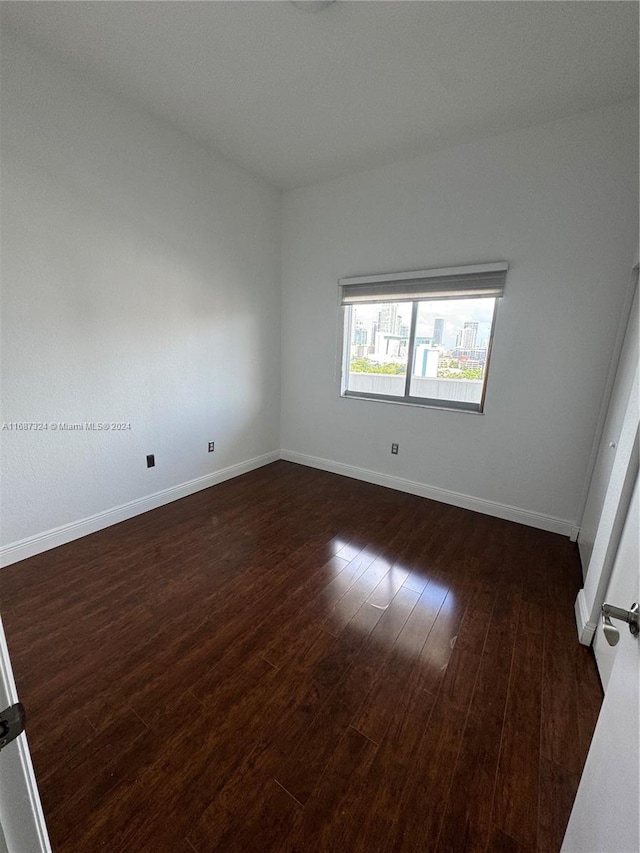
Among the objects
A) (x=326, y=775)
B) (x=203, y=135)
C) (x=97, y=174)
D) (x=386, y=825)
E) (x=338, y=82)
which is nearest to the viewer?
(x=386, y=825)

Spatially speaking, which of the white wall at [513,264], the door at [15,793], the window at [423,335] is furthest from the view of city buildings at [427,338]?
the door at [15,793]

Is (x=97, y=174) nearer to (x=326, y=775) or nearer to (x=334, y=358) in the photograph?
(x=334, y=358)

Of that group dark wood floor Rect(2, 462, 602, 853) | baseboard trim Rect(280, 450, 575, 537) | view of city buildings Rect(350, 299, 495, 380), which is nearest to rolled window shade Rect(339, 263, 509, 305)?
view of city buildings Rect(350, 299, 495, 380)

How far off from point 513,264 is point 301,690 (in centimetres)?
298

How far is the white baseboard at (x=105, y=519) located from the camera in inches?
85.9

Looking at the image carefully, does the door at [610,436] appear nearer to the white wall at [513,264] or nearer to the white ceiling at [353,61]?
the white wall at [513,264]

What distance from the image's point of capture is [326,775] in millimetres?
1163

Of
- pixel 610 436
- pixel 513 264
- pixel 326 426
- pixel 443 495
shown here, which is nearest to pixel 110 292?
pixel 326 426

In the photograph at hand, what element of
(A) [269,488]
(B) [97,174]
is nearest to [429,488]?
(A) [269,488]

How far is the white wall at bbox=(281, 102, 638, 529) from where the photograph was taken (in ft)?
7.48

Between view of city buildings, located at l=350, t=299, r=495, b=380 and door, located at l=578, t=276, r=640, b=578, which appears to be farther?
view of city buildings, located at l=350, t=299, r=495, b=380

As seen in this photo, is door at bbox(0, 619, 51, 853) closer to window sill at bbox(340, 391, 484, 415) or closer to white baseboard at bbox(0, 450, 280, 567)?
white baseboard at bbox(0, 450, 280, 567)

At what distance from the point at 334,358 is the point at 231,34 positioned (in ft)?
7.59

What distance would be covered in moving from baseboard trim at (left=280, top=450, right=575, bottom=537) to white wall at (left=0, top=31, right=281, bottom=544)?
3.55 ft
